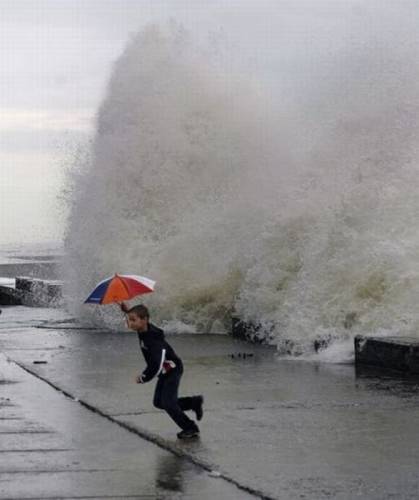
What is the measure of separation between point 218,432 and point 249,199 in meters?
8.83

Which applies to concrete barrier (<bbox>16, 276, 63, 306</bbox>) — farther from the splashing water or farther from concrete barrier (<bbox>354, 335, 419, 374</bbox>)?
concrete barrier (<bbox>354, 335, 419, 374</bbox>)

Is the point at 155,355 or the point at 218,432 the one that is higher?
the point at 155,355

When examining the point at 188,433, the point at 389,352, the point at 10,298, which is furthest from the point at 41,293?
the point at 188,433

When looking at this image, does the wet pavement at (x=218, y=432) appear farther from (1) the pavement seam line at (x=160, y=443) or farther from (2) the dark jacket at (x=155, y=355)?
(2) the dark jacket at (x=155, y=355)

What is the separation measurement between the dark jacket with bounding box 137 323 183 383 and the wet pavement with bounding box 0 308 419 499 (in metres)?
0.41

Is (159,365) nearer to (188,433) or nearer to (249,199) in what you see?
(188,433)

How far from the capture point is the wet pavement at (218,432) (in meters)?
6.52

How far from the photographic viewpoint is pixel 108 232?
18.9m

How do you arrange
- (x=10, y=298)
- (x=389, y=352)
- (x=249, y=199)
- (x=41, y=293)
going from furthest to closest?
1. (x=10, y=298)
2. (x=41, y=293)
3. (x=249, y=199)
4. (x=389, y=352)

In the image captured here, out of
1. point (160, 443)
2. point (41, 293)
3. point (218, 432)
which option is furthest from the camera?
point (41, 293)

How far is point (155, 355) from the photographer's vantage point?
26.3 ft

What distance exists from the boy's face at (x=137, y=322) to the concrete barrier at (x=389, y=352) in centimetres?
324

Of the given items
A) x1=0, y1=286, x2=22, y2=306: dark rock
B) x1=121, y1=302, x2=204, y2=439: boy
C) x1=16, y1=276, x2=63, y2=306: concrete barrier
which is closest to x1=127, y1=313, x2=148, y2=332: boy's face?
x1=121, y1=302, x2=204, y2=439: boy

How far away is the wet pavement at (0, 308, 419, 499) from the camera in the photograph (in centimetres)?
652
